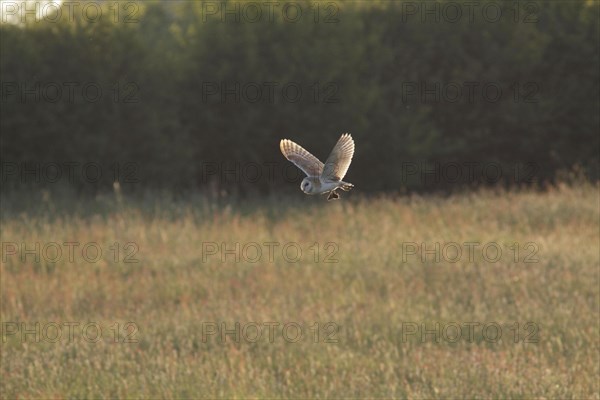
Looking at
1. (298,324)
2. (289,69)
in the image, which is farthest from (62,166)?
(298,324)

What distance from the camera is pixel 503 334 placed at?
28.4ft

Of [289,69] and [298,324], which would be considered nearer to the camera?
[298,324]

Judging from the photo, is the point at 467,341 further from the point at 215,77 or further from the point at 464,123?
the point at 464,123

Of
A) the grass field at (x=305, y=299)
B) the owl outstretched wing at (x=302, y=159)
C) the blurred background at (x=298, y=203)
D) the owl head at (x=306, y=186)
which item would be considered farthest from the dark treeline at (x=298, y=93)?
the owl head at (x=306, y=186)

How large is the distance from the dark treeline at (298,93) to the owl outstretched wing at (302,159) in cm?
1418

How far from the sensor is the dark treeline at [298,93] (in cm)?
1770

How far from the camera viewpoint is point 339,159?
216 cm

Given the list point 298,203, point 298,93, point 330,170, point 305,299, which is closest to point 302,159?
point 330,170

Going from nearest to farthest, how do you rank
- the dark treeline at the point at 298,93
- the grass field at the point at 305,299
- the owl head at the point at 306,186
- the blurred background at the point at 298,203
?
the owl head at the point at 306,186, the grass field at the point at 305,299, the blurred background at the point at 298,203, the dark treeline at the point at 298,93

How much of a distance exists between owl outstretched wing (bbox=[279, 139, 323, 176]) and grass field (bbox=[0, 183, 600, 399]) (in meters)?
4.82

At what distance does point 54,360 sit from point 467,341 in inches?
147

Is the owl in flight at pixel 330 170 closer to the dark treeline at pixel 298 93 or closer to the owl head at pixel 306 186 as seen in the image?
the owl head at pixel 306 186

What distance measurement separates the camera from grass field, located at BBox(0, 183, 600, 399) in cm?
736

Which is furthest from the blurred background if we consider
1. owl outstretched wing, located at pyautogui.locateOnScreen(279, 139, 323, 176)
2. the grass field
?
owl outstretched wing, located at pyautogui.locateOnScreen(279, 139, 323, 176)
